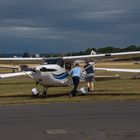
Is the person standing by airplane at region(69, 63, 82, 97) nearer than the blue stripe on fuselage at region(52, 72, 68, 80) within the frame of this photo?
Yes

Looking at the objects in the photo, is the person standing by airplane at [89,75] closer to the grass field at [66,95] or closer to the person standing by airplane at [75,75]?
the grass field at [66,95]

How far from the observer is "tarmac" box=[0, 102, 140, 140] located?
34.7 ft

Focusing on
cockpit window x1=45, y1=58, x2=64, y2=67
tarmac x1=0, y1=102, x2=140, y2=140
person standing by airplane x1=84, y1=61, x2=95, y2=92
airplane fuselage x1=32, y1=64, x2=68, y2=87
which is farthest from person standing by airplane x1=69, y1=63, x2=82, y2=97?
tarmac x1=0, y1=102, x2=140, y2=140

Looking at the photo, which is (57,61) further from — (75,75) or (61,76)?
(75,75)

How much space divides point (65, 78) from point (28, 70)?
5.71 feet

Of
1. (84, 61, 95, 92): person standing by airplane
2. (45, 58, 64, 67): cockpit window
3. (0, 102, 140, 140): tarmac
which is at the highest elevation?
(45, 58, 64, 67): cockpit window

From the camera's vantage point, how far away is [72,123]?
1255 centimetres

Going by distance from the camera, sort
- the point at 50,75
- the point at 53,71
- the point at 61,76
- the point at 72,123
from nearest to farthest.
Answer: the point at 72,123 < the point at 50,75 < the point at 53,71 < the point at 61,76

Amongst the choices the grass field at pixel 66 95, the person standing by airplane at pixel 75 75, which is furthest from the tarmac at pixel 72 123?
the person standing by airplane at pixel 75 75

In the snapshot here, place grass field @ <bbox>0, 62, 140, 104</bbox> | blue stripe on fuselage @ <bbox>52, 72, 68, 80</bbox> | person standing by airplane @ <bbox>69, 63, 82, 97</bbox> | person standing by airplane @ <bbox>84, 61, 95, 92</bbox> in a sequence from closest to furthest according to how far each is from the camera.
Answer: grass field @ <bbox>0, 62, 140, 104</bbox>, person standing by airplane @ <bbox>69, 63, 82, 97</bbox>, blue stripe on fuselage @ <bbox>52, 72, 68, 80</bbox>, person standing by airplane @ <bbox>84, 61, 95, 92</bbox>

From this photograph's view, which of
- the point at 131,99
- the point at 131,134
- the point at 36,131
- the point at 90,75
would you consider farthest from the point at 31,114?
the point at 90,75

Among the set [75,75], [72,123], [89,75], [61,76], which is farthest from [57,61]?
[72,123]

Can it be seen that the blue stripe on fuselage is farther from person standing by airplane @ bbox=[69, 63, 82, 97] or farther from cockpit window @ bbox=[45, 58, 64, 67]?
cockpit window @ bbox=[45, 58, 64, 67]

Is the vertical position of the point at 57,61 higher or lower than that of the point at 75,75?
higher
